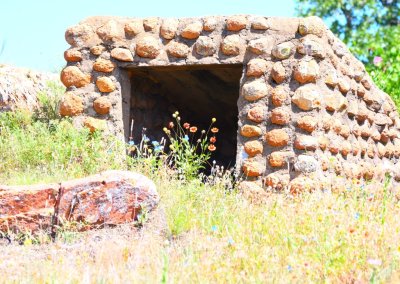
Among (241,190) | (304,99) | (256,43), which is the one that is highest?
(256,43)

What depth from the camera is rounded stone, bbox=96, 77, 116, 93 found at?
706 cm

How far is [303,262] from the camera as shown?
3.80 meters

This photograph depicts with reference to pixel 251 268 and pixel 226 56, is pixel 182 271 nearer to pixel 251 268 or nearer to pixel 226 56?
pixel 251 268

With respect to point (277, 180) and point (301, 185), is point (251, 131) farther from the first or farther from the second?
point (301, 185)

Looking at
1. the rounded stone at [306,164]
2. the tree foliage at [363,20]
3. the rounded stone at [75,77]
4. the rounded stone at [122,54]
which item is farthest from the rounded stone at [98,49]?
the tree foliage at [363,20]

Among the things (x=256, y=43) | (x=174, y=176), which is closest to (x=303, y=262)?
(x=174, y=176)

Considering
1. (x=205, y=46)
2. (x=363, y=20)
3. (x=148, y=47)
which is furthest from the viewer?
(x=363, y=20)

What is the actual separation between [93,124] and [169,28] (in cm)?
123

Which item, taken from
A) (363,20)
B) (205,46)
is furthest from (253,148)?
(363,20)

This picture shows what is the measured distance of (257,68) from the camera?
6.66 metres

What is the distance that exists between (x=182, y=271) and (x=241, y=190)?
2926 millimetres

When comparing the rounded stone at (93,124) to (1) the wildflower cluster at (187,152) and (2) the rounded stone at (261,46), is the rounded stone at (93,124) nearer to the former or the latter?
(1) the wildflower cluster at (187,152)

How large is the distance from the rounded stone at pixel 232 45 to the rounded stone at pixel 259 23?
195 millimetres

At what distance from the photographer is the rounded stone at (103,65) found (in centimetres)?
710
